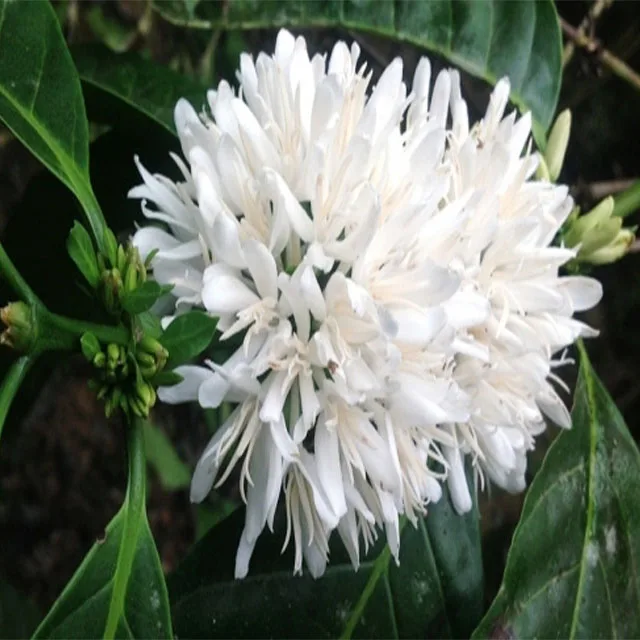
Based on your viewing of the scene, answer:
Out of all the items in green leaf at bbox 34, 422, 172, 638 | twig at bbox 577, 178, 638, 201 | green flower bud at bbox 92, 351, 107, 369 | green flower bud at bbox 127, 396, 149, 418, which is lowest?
green leaf at bbox 34, 422, 172, 638

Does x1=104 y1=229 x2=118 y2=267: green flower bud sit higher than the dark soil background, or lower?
lower

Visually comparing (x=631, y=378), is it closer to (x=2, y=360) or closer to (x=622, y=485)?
(x=622, y=485)

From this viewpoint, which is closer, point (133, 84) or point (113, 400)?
point (113, 400)

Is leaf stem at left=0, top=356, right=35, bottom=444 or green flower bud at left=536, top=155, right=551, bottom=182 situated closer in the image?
leaf stem at left=0, top=356, right=35, bottom=444

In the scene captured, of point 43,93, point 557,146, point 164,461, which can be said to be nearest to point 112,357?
point 43,93

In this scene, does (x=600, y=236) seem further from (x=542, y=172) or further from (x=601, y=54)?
(x=601, y=54)

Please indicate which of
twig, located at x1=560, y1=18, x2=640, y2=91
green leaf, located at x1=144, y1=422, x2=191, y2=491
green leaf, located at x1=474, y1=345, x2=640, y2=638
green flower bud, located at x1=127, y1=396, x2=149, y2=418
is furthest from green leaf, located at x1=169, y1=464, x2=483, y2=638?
green leaf, located at x1=144, y1=422, x2=191, y2=491

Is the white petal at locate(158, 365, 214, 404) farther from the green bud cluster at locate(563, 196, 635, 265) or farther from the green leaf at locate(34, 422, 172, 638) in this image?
the green bud cluster at locate(563, 196, 635, 265)
